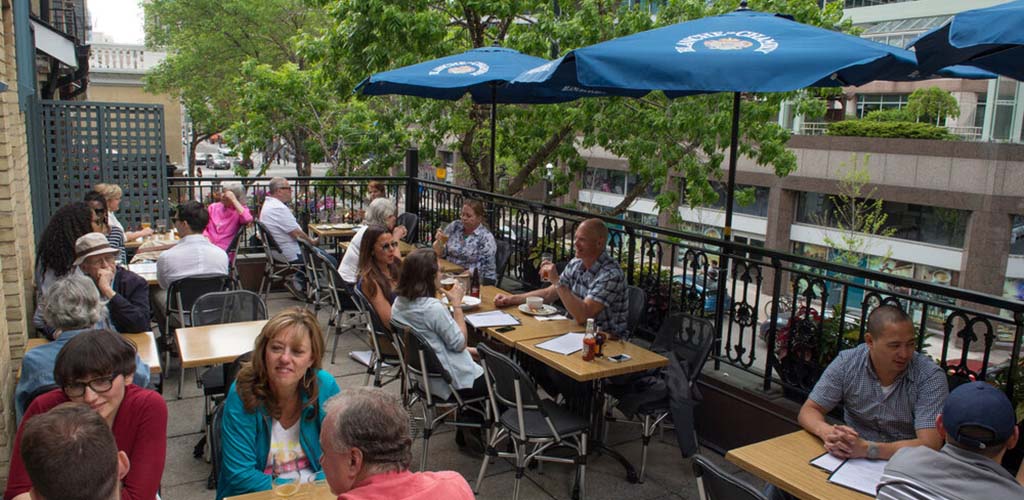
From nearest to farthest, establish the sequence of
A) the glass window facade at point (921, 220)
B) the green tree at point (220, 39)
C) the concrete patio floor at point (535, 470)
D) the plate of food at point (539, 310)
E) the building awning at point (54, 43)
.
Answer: the concrete patio floor at point (535, 470)
the plate of food at point (539, 310)
the building awning at point (54, 43)
the green tree at point (220, 39)
the glass window facade at point (921, 220)

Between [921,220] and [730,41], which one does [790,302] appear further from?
[921,220]

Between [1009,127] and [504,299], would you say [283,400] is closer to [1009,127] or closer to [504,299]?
[504,299]

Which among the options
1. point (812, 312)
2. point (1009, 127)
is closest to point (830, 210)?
point (1009, 127)

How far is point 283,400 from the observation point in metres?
3.12

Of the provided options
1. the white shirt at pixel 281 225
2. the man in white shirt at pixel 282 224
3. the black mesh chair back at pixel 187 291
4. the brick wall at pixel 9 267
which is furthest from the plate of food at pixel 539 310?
the white shirt at pixel 281 225

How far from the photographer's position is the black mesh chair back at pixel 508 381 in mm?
4016

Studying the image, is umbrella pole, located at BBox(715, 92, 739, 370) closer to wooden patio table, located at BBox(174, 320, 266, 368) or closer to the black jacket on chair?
wooden patio table, located at BBox(174, 320, 266, 368)

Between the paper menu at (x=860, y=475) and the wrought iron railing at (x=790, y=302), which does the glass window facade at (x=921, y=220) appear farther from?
the paper menu at (x=860, y=475)

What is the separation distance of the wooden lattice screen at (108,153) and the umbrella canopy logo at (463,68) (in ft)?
13.0

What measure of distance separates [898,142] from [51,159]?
31051 mm

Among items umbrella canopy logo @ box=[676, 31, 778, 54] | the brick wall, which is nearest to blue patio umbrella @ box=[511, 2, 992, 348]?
umbrella canopy logo @ box=[676, 31, 778, 54]

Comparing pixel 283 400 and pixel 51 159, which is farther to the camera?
pixel 51 159

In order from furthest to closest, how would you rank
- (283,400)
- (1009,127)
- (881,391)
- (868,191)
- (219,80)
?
1. (868,191)
2. (1009,127)
3. (219,80)
4. (881,391)
5. (283,400)

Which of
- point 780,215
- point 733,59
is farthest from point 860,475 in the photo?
point 780,215
